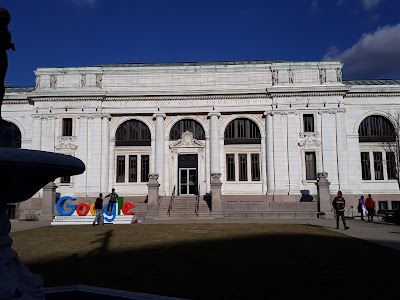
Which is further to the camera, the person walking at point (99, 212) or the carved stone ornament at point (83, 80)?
the carved stone ornament at point (83, 80)

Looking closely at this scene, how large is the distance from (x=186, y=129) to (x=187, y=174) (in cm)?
466

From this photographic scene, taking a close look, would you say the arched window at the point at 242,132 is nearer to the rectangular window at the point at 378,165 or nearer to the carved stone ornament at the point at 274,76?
the carved stone ornament at the point at 274,76

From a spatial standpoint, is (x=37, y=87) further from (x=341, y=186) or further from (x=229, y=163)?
(x=341, y=186)

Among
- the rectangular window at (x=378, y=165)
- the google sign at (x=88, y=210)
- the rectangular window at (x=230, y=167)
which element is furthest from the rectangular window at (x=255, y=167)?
the google sign at (x=88, y=210)

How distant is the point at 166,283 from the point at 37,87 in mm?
35863

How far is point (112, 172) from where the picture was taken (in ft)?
128

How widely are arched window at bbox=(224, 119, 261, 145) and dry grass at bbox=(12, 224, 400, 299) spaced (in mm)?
22716

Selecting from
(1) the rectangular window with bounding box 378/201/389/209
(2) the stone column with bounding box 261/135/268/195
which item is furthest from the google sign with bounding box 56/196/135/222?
(1) the rectangular window with bounding box 378/201/389/209

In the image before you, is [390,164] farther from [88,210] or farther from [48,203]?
[48,203]

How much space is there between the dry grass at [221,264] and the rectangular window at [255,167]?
21806 mm

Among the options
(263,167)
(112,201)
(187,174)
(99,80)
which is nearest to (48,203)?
(112,201)

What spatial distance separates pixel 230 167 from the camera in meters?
38.9

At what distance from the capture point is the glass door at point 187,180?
129 feet

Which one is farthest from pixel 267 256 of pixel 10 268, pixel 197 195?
pixel 197 195
